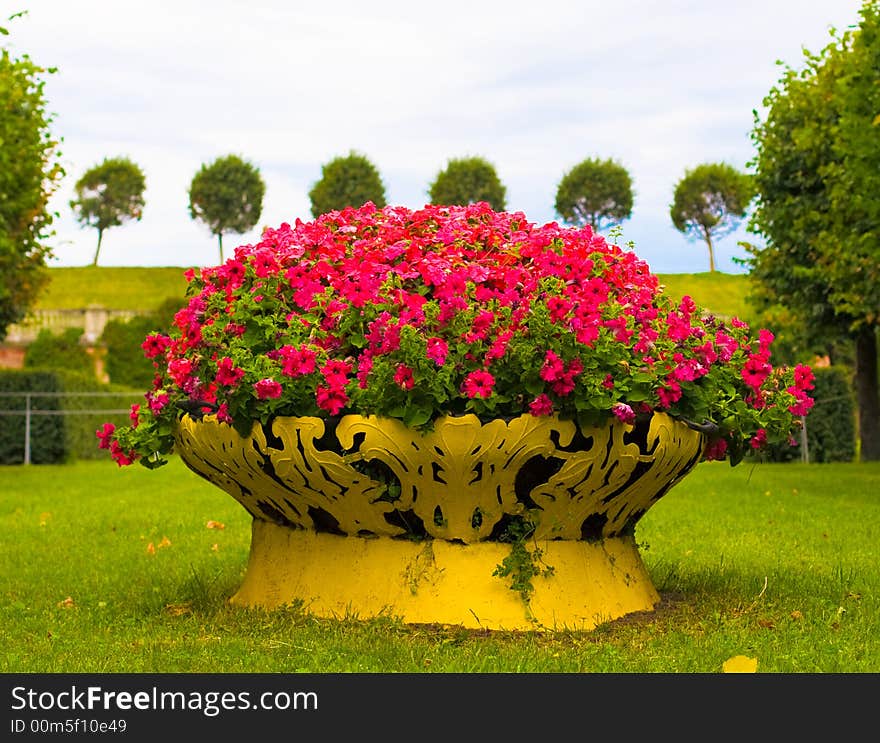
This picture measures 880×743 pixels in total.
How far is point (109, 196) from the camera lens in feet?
248

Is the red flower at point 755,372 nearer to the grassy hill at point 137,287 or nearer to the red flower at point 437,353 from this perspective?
the red flower at point 437,353

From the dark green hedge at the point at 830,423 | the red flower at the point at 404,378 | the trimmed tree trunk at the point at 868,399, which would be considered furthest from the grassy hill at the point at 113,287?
the red flower at the point at 404,378

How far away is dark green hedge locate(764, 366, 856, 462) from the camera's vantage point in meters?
23.3

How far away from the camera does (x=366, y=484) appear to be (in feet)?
17.6

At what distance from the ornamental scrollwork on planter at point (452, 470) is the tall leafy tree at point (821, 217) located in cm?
1219

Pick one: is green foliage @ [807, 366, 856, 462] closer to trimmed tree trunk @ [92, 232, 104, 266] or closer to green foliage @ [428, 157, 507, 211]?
green foliage @ [428, 157, 507, 211]

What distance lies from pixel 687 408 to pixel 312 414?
183 centimetres

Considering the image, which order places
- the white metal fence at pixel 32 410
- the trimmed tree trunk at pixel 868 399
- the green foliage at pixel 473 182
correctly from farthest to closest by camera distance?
1. the green foliage at pixel 473 182
2. the white metal fence at pixel 32 410
3. the trimmed tree trunk at pixel 868 399

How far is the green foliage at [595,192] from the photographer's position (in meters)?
69.4

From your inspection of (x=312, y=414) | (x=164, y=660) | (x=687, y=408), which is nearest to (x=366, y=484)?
(x=312, y=414)

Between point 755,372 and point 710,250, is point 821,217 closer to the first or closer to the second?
point 755,372

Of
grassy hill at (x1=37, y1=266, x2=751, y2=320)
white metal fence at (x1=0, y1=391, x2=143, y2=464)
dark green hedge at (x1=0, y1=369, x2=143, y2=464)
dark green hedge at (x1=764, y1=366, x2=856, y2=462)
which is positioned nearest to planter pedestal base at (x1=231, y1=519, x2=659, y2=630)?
white metal fence at (x1=0, y1=391, x2=143, y2=464)

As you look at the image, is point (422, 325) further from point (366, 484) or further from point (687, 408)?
point (687, 408)
